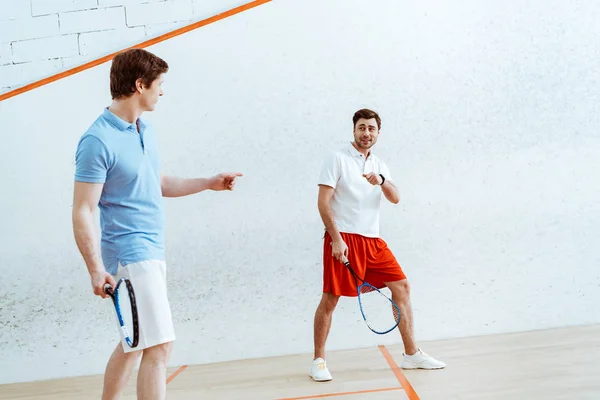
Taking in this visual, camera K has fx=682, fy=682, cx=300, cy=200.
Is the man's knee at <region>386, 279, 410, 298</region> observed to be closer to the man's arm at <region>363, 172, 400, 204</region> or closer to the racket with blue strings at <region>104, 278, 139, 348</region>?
the man's arm at <region>363, 172, 400, 204</region>

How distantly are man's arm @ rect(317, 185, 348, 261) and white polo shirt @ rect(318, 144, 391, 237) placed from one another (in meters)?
0.03

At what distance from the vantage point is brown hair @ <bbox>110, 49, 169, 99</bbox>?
1.45 metres

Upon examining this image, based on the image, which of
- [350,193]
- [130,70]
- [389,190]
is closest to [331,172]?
[350,193]

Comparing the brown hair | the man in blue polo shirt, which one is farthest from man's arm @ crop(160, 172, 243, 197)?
the brown hair

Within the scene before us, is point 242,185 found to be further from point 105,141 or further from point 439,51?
point 105,141

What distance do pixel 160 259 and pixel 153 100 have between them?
1.14 feet

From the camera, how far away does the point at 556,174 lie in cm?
331

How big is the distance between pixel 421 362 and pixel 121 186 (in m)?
1.48

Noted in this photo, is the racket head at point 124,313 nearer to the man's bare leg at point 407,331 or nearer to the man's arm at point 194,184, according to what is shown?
the man's arm at point 194,184

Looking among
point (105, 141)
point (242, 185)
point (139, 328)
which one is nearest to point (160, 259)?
point (139, 328)

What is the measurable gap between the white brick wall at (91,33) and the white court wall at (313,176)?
0.39ft

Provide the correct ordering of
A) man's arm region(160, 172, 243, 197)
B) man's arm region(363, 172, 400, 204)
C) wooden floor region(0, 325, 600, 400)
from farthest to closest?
1. man's arm region(363, 172, 400, 204)
2. wooden floor region(0, 325, 600, 400)
3. man's arm region(160, 172, 243, 197)

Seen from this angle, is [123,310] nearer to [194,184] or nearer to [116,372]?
[116,372]

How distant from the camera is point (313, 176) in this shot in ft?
10.8
